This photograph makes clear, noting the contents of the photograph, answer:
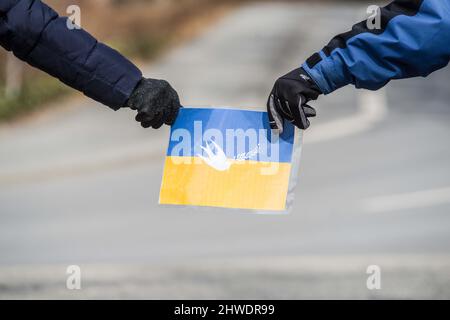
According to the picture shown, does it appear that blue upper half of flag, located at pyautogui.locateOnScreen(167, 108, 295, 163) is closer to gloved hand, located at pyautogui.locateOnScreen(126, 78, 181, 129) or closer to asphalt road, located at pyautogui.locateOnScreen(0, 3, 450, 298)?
gloved hand, located at pyautogui.locateOnScreen(126, 78, 181, 129)

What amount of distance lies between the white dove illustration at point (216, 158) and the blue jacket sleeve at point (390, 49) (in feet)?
1.83

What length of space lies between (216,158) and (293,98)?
48 centimetres

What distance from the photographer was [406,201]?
9.72 meters

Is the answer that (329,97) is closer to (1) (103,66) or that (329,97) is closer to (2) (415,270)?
(2) (415,270)

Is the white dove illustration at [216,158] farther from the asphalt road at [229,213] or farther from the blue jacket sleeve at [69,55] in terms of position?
the blue jacket sleeve at [69,55]

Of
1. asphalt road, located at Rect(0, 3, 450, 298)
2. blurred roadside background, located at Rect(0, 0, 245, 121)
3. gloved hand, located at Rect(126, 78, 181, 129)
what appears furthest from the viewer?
blurred roadside background, located at Rect(0, 0, 245, 121)

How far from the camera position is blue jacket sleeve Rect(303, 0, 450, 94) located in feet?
11.0

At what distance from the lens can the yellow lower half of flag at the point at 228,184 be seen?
3.63 meters

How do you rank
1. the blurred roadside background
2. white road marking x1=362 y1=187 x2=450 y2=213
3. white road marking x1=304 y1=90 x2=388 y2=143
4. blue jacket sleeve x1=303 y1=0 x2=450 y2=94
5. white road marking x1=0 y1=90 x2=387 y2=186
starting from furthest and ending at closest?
the blurred roadside background, white road marking x1=304 y1=90 x2=388 y2=143, white road marking x1=0 y1=90 x2=387 y2=186, white road marking x1=362 y1=187 x2=450 y2=213, blue jacket sleeve x1=303 y1=0 x2=450 y2=94

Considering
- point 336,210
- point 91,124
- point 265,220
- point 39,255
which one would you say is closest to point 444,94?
point 91,124

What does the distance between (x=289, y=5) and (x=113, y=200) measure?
2187 cm

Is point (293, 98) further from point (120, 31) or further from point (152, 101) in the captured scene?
point (120, 31)

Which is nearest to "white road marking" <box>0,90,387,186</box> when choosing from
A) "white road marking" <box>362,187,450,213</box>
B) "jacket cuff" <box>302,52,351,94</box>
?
"white road marking" <box>362,187,450,213</box>

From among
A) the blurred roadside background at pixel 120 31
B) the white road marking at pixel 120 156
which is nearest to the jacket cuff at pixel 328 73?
the white road marking at pixel 120 156
